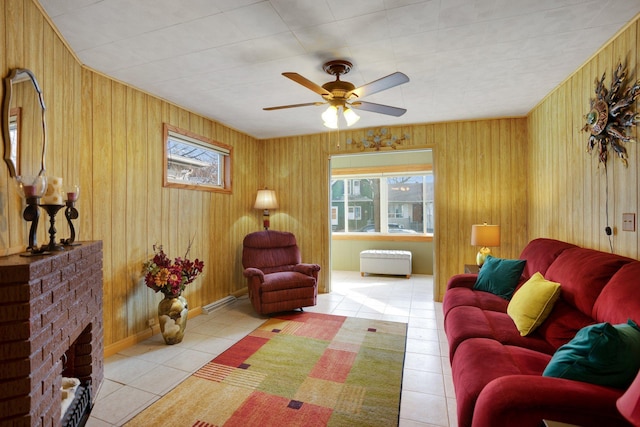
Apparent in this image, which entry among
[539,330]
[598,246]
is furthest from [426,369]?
[598,246]

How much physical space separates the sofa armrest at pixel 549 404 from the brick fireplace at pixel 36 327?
1861 mm

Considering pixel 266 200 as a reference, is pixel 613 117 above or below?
above

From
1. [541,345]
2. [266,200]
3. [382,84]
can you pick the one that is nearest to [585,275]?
[541,345]

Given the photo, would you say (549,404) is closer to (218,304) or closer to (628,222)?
(628,222)

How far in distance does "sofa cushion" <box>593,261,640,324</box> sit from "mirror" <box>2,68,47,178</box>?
3.07 metres

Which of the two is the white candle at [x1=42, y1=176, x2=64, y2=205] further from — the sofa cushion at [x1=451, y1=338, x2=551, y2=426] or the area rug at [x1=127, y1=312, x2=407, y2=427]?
the sofa cushion at [x1=451, y1=338, x2=551, y2=426]

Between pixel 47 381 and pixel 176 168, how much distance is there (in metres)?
2.67

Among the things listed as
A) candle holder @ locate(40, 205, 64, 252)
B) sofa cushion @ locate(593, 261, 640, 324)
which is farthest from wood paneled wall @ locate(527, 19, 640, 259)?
candle holder @ locate(40, 205, 64, 252)

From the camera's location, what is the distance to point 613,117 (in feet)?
7.30

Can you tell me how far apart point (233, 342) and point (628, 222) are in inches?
132

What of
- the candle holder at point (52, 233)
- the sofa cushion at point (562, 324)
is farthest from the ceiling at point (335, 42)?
the sofa cushion at point (562, 324)

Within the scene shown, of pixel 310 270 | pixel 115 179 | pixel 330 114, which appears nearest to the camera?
pixel 330 114

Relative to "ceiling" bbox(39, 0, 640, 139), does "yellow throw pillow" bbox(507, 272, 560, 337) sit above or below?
below

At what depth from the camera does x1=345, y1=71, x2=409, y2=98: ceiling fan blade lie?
6.79 ft
